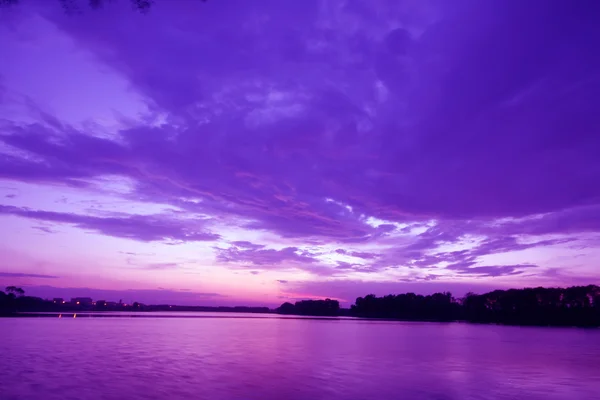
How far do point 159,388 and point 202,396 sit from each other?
3.08m

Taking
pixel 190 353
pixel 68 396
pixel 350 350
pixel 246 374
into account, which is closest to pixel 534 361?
pixel 350 350

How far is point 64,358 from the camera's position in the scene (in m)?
35.8

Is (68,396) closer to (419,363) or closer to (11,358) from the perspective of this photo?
(11,358)

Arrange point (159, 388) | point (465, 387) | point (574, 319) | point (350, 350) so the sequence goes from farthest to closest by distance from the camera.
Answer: point (574, 319), point (350, 350), point (465, 387), point (159, 388)

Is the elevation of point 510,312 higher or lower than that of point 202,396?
higher

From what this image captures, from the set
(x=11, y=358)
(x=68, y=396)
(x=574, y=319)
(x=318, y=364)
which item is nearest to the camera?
(x=68, y=396)

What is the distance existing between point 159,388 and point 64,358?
14682 millimetres

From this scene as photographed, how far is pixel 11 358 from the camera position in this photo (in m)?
34.6

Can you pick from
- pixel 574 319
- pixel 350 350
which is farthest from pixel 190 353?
pixel 574 319

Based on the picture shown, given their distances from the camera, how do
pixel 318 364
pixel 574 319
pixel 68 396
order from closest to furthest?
pixel 68 396 < pixel 318 364 < pixel 574 319

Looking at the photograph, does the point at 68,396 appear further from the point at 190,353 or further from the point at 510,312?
the point at 510,312

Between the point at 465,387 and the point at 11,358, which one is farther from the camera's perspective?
the point at 11,358

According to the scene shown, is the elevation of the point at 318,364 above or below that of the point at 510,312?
below

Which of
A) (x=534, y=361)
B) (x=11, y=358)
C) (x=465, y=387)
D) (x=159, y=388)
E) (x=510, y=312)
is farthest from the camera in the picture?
(x=510, y=312)
